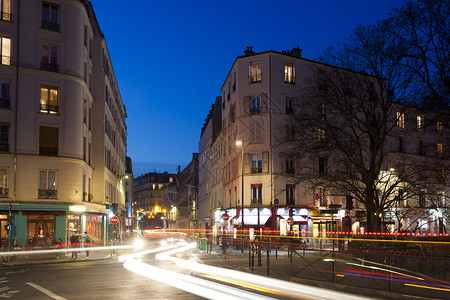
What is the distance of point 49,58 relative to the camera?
1483 inches

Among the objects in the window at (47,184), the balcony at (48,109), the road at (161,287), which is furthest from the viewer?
the balcony at (48,109)

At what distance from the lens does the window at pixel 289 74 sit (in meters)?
51.4

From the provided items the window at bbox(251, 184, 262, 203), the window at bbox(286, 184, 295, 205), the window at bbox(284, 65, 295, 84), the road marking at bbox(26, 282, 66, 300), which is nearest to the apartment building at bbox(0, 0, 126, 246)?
the window at bbox(251, 184, 262, 203)

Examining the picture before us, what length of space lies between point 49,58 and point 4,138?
23.4ft

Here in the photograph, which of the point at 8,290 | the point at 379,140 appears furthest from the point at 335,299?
the point at 379,140

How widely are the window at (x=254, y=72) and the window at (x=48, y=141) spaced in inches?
876

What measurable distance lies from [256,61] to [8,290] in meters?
40.2

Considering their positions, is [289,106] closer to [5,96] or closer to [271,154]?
[271,154]

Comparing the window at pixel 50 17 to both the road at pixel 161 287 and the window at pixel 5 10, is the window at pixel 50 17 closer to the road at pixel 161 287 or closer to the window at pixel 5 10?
the window at pixel 5 10

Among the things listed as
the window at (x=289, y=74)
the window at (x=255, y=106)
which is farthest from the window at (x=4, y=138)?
the window at (x=289, y=74)

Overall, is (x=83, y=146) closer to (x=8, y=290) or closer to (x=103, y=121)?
(x=103, y=121)

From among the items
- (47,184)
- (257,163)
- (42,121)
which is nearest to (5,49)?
(42,121)

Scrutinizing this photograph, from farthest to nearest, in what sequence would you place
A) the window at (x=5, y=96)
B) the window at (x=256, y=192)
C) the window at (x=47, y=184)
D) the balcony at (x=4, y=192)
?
the window at (x=256, y=192) < the window at (x=47, y=184) < the window at (x=5, y=96) < the balcony at (x=4, y=192)

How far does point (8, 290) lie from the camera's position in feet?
49.7
